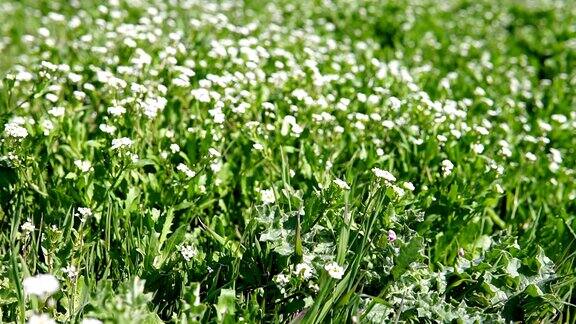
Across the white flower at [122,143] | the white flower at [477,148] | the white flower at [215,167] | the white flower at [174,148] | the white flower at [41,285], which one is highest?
the white flower at [41,285]

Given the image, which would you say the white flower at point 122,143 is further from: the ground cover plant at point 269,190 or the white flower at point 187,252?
the white flower at point 187,252

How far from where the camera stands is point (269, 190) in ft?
11.4

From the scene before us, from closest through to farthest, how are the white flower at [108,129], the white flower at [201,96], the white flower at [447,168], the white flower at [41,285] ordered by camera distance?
the white flower at [41,285], the white flower at [108,129], the white flower at [447,168], the white flower at [201,96]

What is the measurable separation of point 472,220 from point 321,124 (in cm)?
115

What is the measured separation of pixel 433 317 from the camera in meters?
2.82

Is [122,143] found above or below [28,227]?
above

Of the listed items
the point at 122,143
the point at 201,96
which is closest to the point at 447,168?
the point at 201,96

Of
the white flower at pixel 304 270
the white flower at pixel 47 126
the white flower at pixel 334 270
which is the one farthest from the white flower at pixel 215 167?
the white flower at pixel 334 270

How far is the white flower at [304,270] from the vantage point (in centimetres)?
276

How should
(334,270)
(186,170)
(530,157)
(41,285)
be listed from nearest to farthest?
(41,285) < (334,270) < (186,170) < (530,157)

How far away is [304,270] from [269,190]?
2.52 feet

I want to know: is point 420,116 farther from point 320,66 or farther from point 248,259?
point 248,259

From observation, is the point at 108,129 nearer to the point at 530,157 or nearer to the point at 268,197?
the point at 268,197

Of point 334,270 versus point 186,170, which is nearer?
point 334,270
